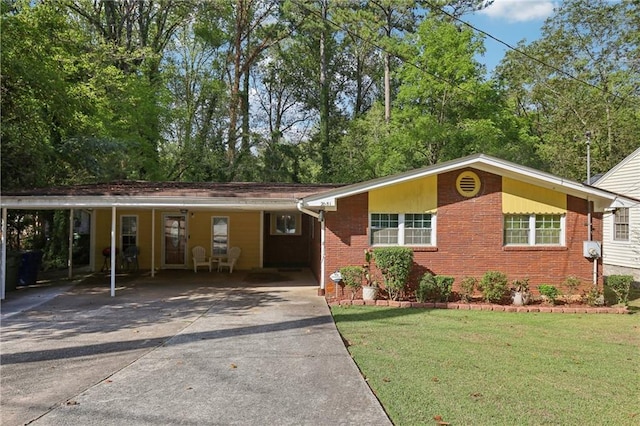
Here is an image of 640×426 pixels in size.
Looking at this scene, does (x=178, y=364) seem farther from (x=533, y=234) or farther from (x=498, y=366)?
(x=533, y=234)

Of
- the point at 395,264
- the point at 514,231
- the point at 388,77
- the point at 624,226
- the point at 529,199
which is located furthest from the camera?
the point at 388,77

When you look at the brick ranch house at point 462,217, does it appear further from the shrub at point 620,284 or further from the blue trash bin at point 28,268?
the blue trash bin at point 28,268

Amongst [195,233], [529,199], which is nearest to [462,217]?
[529,199]

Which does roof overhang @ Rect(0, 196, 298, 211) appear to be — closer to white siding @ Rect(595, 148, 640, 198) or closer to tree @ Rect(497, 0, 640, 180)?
white siding @ Rect(595, 148, 640, 198)

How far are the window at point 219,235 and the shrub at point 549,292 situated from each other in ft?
33.4

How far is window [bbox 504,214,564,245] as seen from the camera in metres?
10.8

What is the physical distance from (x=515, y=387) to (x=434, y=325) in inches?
126

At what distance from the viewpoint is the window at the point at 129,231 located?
15445 mm

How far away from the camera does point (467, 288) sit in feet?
33.2

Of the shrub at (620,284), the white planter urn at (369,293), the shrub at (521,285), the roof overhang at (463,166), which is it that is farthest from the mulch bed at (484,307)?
the roof overhang at (463,166)

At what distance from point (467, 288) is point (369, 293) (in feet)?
7.55

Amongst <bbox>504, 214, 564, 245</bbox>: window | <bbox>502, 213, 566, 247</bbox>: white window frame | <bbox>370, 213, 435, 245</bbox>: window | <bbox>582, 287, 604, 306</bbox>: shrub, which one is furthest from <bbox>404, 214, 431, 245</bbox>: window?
<bbox>582, 287, 604, 306</bbox>: shrub

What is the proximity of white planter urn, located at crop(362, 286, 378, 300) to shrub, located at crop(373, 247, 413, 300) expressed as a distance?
0.32 metres

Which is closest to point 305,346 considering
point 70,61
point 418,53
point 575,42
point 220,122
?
point 70,61
